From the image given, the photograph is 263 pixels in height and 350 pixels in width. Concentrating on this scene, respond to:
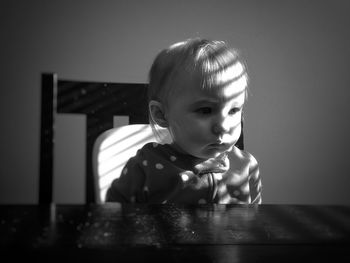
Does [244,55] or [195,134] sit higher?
[244,55]

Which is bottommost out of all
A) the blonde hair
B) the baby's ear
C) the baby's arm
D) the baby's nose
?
the baby's arm

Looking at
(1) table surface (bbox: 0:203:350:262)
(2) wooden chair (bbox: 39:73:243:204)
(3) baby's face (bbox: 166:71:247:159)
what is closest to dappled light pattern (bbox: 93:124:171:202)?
(2) wooden chair (bbox: 39:73:243:204)

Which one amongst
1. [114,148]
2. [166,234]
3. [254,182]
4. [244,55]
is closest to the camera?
[166,234]

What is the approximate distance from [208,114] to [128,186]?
178mm

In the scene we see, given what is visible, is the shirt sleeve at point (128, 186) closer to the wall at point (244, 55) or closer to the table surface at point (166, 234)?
the table surface at point (166, 234)

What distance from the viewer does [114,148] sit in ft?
2.73

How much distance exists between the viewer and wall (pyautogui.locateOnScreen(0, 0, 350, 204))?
1617mm

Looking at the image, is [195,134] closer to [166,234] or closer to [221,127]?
[221,127]

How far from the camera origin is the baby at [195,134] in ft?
1.90

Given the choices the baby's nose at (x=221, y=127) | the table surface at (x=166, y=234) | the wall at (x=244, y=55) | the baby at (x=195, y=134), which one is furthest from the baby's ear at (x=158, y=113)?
the wall at (x=244, y=55)

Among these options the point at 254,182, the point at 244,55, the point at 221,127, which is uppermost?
the point at 244,55

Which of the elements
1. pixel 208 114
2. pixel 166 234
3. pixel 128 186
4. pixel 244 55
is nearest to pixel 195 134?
pixel 208 114

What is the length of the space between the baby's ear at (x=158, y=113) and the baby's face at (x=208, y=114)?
4 cm

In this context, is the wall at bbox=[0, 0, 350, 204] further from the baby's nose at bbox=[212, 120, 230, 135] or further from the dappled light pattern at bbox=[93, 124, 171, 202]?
the baby's nose at bbox=[212, 120, 230, 135]
